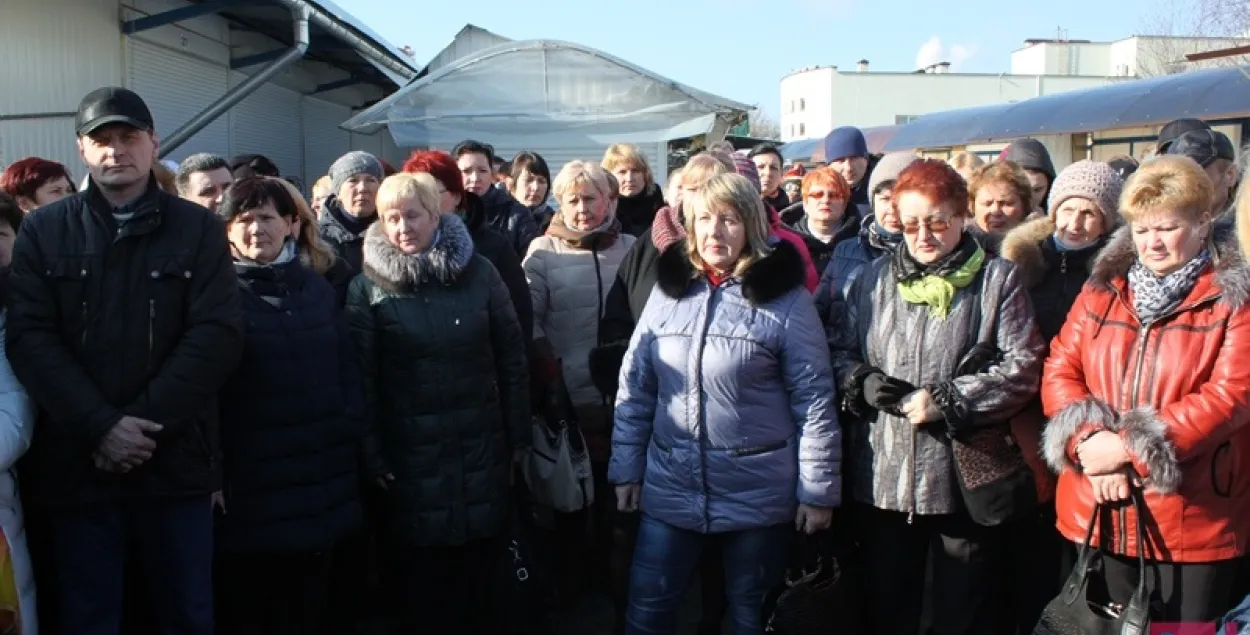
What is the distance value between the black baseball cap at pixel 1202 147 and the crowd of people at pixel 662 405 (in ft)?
4.72

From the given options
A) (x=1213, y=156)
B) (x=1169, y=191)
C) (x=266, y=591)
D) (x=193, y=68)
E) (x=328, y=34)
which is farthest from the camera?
(x=328, y=34)

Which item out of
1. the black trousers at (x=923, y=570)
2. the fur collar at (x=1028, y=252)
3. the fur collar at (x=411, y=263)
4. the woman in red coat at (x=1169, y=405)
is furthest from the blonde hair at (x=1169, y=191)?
the fur collar at (x=411, y=263)

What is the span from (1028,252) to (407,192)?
2.24 m

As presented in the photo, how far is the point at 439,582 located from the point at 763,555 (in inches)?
51.4

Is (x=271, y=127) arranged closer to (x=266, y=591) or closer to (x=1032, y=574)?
(x=266, y=591)

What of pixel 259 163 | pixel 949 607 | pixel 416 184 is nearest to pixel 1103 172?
pixel 949 607

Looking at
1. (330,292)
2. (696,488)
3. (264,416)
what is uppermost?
(330,292)

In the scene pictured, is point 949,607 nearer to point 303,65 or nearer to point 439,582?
point 439,582

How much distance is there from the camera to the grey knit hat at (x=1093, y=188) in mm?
3549

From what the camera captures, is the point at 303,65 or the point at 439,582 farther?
the point at 303,65

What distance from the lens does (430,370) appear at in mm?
3545

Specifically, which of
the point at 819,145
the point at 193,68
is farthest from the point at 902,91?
the point at 193,68

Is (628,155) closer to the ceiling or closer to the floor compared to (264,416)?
closer to the ceiling

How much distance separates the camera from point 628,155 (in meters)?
5.53
